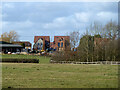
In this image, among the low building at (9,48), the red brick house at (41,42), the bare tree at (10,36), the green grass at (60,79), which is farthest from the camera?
the bare tree at (10,36)

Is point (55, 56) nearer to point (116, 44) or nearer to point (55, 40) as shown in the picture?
point (116, 44)

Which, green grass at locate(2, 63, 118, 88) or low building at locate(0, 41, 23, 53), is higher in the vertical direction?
low building at locate(0, 41, 23, 53)

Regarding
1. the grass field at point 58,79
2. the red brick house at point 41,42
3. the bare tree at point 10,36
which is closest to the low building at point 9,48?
the red brick house at point 41,42

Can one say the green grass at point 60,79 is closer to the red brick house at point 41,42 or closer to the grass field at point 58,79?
the grass field at point 58,79

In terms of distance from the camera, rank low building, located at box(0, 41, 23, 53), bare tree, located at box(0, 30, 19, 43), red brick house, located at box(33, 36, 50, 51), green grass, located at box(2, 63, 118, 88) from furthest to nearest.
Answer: bare tree, located at box(0, 30, 19, 43)
red brick house, located at box(33, 36, 50, 51)
low building, located at box(0, 41, 23, 53)
green grass, located at box(2, 63, 118, 88)

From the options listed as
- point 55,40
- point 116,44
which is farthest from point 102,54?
point 55,40

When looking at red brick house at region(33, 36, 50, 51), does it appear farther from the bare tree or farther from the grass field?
the grass field

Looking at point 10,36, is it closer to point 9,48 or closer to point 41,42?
point 9,48

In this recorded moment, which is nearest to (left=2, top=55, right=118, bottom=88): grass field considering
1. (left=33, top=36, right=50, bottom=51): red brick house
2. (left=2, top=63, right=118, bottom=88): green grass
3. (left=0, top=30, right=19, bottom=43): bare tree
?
(left=2, top=63, right=118, bottom=88): green grass

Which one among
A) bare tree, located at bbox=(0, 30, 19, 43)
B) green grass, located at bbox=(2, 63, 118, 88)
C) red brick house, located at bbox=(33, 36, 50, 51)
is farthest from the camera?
bare tree, located at bbox=(0, 30, 19, 43)

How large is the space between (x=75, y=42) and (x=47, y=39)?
59802mm

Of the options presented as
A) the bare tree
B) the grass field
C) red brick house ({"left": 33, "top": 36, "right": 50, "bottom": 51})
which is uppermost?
the bare tree

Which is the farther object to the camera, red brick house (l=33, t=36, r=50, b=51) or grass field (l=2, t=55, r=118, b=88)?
red brick house (l=33, t=36, r=50, b=51)

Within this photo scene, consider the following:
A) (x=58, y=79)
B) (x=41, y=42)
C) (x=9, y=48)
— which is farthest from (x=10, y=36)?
(x=58, y=79)
